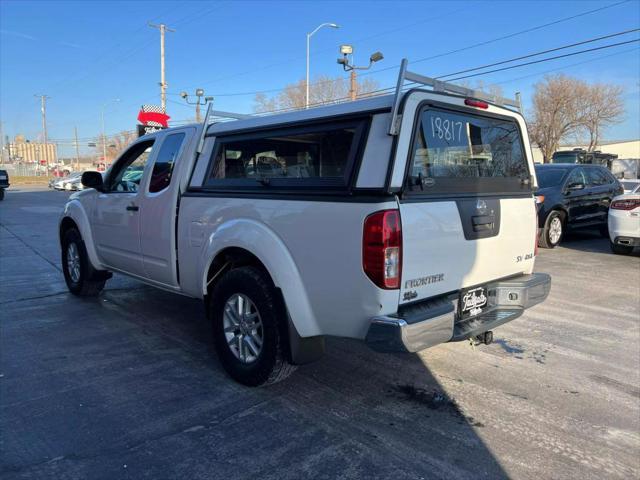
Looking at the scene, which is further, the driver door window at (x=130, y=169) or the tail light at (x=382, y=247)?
the driver door window at (x=130, y=169)

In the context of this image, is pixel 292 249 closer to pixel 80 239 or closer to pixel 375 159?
pixel 375 159

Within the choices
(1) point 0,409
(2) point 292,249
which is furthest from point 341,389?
(1) point 0,409

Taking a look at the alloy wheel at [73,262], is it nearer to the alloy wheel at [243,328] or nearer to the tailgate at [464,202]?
the alloy wheel at [243,328]

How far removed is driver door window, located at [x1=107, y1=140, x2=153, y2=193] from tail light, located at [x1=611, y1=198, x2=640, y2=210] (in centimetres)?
814

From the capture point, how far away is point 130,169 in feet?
17.7

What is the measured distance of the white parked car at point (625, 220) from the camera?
8867 millimetres

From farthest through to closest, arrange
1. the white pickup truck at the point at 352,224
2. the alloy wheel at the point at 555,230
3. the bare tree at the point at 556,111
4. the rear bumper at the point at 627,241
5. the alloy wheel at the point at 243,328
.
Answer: the bare tree at the point at 556,111
the alloy wheel at the point at 555,230
the rear bumper at the point at 627,241
the alloy wheel at the point at 243,328
the white pickup truck at the point at 352,224

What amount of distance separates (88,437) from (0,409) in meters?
0.81

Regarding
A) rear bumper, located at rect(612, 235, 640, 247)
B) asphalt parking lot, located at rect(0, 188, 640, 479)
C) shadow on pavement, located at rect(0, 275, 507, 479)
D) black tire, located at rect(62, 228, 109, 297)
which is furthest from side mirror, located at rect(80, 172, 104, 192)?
rear bumper, located at rect(612, 235, 640, 247)

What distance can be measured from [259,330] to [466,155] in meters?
1.98

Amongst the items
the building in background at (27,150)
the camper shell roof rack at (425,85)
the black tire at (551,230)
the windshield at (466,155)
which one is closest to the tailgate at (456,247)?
the windshield at (466,155)

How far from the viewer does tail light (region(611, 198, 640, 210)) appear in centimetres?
881

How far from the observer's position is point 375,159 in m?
3.00

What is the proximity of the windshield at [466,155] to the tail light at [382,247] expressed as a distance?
327 millimetres
